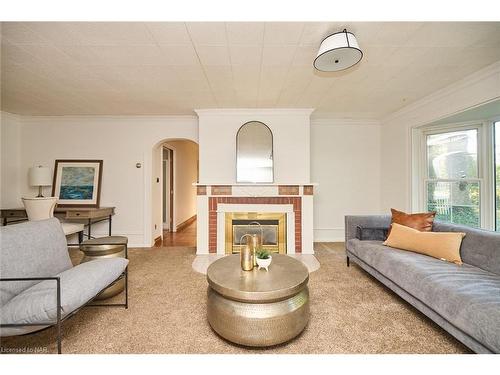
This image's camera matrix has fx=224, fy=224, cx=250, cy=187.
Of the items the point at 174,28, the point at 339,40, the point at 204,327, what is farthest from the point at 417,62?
the point at 204,327

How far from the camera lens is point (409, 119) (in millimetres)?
3619

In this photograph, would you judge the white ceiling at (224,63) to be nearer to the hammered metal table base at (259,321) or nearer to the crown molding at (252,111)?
the crown molding at (252,111)

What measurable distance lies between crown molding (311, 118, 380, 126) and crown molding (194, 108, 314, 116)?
0.63 meters

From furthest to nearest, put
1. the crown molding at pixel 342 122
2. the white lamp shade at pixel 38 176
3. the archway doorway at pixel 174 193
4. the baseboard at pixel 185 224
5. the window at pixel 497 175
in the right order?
1. the baseboard at pixel 185 224
2. the archway doorway at pixel 174 193
3. the crown molding at pixel 342 122
4. the white lamp shade at pixel 38 176
5. the window at pixel 497 175

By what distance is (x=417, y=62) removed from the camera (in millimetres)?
2279

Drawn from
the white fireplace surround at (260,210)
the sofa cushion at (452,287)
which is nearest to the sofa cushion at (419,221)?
the sofa cushion at (452,287)

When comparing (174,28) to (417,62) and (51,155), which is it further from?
(51,155)

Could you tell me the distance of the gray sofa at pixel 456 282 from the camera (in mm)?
1283

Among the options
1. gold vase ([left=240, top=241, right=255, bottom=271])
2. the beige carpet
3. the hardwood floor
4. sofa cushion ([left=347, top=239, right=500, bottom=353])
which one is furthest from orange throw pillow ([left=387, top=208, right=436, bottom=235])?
the hardwood floor

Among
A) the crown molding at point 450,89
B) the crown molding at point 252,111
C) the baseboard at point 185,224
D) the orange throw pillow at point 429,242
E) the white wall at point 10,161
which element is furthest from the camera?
the baseboard at point 185,224

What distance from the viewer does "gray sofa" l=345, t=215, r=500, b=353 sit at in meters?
1.28

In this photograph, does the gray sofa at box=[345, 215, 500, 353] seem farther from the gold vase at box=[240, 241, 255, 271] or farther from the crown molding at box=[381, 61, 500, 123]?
the crown molding at box=[381, 61, 500, 123]

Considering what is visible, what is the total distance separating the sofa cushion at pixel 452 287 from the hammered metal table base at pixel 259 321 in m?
0.95

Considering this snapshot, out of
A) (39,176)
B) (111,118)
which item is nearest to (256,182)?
(111,118)
